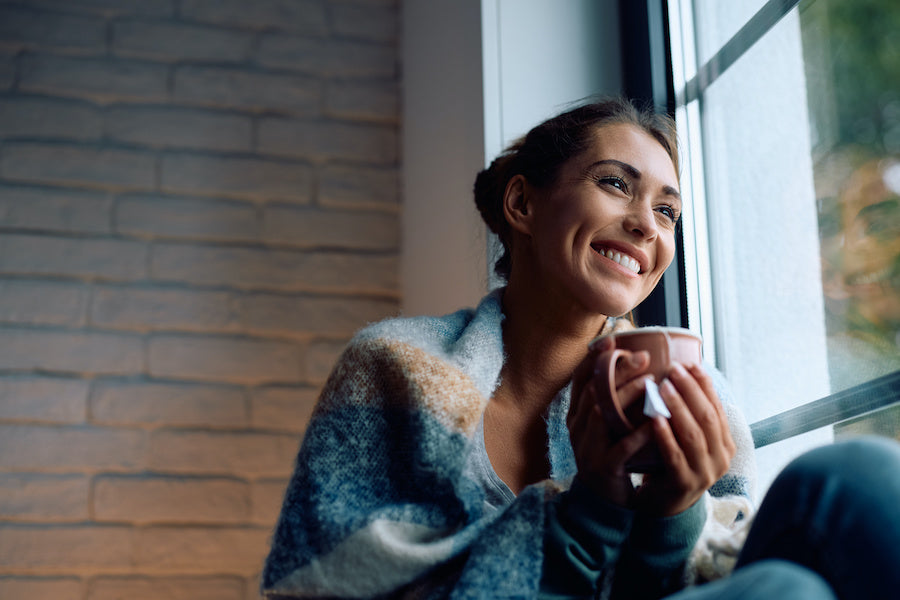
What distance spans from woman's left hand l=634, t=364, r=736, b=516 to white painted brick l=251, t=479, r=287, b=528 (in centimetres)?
107

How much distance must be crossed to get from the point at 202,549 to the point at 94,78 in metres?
0.97

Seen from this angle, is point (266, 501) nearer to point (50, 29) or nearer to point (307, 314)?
point (307, 314)

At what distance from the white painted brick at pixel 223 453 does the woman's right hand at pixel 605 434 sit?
102 cm

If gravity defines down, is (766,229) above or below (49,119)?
below

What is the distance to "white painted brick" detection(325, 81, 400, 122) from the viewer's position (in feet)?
6.60

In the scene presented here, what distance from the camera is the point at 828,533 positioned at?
0.70 m

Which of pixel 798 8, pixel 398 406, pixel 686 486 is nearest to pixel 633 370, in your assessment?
pixel 686 486

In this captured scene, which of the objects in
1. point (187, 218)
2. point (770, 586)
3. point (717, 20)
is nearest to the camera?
point (770, 586)

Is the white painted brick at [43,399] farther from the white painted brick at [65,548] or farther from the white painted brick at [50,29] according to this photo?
the white painted brick at [50,29]

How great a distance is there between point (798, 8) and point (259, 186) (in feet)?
3.71

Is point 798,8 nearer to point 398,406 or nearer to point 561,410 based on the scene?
point 561,410

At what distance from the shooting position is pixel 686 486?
2.77ft

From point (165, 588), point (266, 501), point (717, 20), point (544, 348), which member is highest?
point (717, 20)

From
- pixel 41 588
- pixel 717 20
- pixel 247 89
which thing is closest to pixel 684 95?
pixel 717 20
